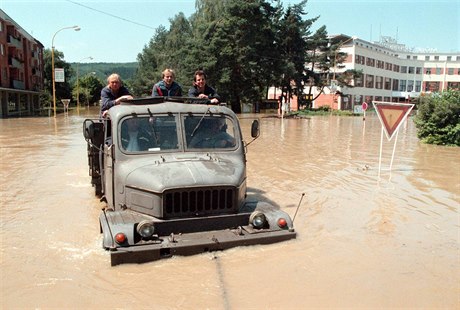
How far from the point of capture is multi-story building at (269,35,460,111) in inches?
3000

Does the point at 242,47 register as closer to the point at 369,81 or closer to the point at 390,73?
the point at 369,81

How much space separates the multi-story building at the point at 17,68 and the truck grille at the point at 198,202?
43.6 m

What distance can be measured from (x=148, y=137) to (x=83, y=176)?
583 cm

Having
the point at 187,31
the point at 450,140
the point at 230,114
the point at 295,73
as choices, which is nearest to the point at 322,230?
the point at 230,114

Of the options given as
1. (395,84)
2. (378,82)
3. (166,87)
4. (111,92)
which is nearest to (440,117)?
(166,87)

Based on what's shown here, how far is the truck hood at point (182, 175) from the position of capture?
5.10 m

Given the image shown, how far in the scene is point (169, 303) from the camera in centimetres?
427

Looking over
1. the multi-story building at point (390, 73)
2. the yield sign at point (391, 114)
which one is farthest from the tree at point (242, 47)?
the yield sign at point (391, 114)

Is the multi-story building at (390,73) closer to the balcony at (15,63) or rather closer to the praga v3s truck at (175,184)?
the balcony at (15,63)

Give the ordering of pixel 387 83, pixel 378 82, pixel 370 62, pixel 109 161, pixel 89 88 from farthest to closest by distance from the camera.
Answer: pixel 89 88 < pixel 387 83 < pixel 378 82 < pixel 370 62 < pixel 109 161

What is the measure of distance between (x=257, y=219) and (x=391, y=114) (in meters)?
6.73

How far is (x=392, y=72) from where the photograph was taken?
90.4 metres

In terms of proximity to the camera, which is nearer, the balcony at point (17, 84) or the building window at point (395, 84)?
the balcony at point (17, 84)

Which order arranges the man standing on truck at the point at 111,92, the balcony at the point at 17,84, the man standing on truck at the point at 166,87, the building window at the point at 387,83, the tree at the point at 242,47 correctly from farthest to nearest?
1. the building window at the point at 387,83
2. the balcony at the point at 17,84
3. the tree at the point at 242,47
4. the man standing on truck at the point at 166,87
5. the man standing on truck at the point at 111,92
